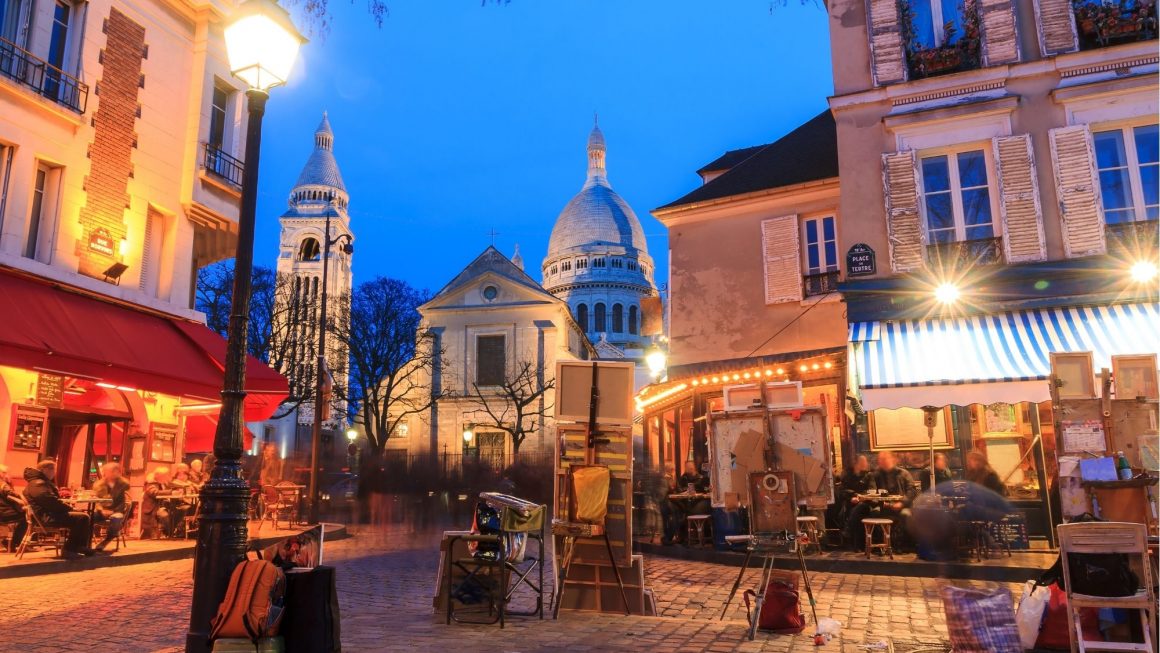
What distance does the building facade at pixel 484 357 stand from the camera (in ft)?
131

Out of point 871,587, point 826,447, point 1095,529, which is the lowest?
point 871,587

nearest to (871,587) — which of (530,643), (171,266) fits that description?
(530,643)

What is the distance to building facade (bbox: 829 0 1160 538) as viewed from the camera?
1062 centimetres

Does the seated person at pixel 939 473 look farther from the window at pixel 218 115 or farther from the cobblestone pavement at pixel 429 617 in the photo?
the window at pixel 218 115

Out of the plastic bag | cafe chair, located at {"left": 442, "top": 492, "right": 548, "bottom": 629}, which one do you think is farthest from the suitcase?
the plastic bag

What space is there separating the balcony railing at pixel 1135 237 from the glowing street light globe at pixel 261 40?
10705 millimetres

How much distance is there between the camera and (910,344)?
10750 mm

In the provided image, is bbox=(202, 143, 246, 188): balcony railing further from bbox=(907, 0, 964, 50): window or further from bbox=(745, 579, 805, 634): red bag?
bbox=(745, 579, 805, 634): red bag

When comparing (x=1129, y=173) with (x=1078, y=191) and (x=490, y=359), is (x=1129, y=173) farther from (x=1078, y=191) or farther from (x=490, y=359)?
(x=490, y=359)

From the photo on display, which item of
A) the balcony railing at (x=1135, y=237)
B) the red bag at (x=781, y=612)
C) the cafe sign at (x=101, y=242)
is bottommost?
the red bag at (x=781, y=612)

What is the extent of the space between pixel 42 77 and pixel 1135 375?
1424cm

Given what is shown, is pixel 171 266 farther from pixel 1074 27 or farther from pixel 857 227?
pixel 1074 27

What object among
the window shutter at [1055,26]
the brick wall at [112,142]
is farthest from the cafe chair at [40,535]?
the window shutter at [1055,26]

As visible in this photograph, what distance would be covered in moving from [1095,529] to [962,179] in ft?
27.3
